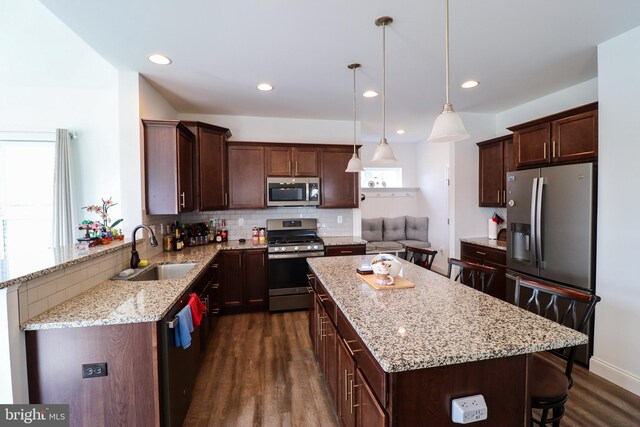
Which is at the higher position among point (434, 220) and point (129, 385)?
point (434, 220)

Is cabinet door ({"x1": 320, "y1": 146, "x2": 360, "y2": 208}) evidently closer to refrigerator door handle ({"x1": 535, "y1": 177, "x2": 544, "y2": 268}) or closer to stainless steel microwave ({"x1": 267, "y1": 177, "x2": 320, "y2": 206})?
stainless steel microwave ({"x1": 267, "y1": 177, "x2": 320, "y2": 206})

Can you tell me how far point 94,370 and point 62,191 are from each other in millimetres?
2576

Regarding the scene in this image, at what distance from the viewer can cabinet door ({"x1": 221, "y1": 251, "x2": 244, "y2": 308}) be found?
3598 millimetres

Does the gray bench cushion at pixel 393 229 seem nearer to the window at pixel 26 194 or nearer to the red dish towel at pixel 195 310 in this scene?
the red dish towel at pixel 195 310

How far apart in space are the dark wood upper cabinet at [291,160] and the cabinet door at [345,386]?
2785 mm

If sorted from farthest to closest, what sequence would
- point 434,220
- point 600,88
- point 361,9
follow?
point 434,220 → point 600,88 → point 361,9

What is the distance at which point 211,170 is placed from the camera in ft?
11.9

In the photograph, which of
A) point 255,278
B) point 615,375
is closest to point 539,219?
point 615,375

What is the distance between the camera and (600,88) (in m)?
2.35

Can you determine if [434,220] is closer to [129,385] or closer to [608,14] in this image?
[608,14]

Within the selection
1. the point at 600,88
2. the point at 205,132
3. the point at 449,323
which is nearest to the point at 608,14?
the point at 600,88

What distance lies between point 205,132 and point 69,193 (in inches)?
63.9

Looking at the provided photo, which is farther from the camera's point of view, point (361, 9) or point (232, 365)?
point (232, 365)

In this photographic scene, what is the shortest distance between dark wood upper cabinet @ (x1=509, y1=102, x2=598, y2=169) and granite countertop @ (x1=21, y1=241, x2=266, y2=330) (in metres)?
3.55
